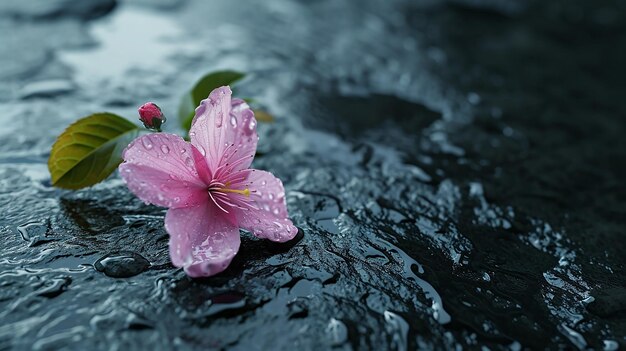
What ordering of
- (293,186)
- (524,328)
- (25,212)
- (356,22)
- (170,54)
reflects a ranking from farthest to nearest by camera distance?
1. (356,22)
2. (170,54)
3. (293,186)
4. (25,212)
5. (524,328)

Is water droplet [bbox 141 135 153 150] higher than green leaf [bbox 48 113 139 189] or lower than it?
higher

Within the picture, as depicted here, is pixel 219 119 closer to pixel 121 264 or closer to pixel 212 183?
pixel 212 183

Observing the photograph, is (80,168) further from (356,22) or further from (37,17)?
(356,22)

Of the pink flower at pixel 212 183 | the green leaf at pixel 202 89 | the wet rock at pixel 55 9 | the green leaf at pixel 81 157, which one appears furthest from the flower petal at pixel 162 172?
the wet rock at pixel 55 9

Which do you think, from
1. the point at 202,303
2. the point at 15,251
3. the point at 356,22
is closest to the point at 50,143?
the point at 15,251

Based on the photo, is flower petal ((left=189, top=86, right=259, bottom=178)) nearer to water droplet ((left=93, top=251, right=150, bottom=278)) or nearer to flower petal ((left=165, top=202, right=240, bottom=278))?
flower petal ((left=165, top=202, right=240, bottom=278))

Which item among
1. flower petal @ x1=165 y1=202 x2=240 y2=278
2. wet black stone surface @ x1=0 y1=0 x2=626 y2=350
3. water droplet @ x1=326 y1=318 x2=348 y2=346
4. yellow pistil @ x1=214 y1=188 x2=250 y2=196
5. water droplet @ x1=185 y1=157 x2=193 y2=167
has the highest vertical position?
water droplet @ x1=185 y1=157 x2=193 y2=167

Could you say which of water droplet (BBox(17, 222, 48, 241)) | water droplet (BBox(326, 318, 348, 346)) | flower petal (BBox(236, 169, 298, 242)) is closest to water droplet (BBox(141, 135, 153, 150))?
flower petal (BBox(236, 169, 298, 242))
